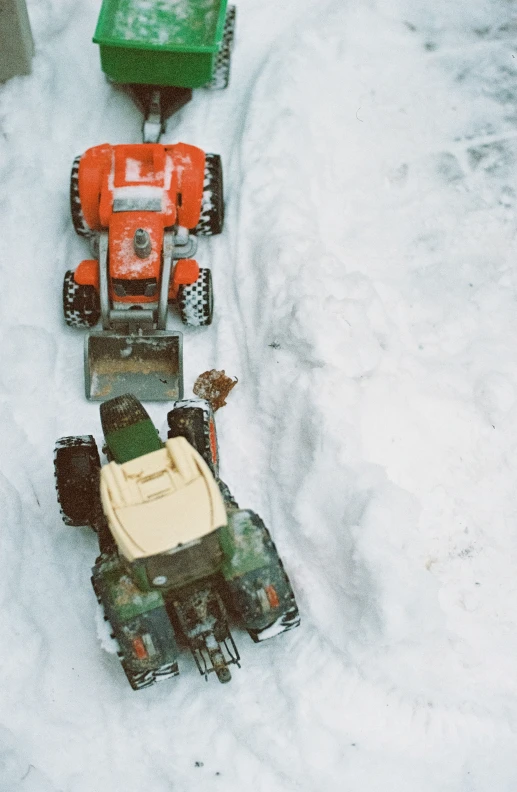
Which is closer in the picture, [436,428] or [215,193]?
[436,428]

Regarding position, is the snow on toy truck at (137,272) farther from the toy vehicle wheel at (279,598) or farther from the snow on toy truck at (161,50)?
the toy vehicle wheel at (279,598)

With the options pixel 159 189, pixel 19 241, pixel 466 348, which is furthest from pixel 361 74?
pixel 19 241

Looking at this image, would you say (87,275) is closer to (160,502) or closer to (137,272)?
(137,272)

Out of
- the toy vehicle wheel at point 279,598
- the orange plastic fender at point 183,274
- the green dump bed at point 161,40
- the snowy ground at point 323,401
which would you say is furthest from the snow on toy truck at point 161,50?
the toy vehicle wheel at point 279,598

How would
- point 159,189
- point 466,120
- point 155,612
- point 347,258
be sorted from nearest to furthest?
point 155,612, point 159,189, point 347,258, point 466,120

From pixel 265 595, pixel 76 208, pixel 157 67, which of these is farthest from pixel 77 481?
pixel 157 67

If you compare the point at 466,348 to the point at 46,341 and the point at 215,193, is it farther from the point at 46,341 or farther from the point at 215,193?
the point at 46,341

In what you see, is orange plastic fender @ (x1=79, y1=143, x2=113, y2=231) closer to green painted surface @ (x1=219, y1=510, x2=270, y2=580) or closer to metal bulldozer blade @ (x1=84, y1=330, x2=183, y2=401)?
metal bulldozer blade @ (x1=84, y1=330, x2=183, y2=401)
